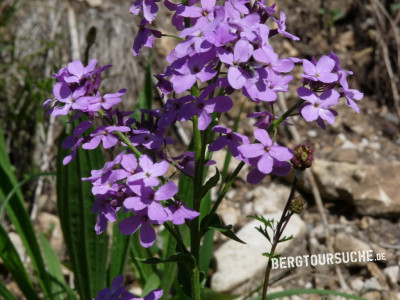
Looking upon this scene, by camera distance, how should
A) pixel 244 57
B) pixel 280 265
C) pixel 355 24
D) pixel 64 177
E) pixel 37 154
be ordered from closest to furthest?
pixel 244 57 → pixel 64 177 → pixel 280 265 → pixel 37 154 → pixel 355 24

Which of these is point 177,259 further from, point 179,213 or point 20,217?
point 20,217

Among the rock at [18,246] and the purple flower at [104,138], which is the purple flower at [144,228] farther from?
the rock at [18,246]

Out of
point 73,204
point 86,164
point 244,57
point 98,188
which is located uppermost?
point 244,57

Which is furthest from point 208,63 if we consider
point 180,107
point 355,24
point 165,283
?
point 355,24

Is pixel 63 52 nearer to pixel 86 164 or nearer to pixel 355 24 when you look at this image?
pixel 86 164

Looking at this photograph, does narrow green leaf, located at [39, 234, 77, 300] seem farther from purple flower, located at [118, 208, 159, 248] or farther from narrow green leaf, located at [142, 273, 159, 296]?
purple flower, located at [118, 208, 159, 248]
